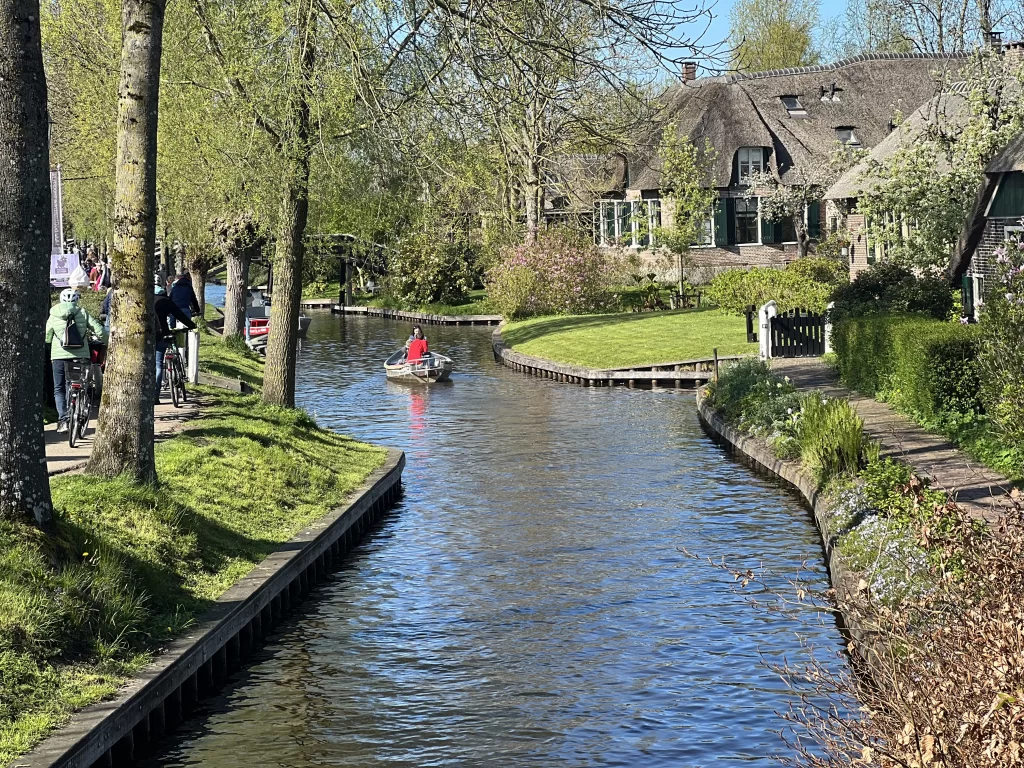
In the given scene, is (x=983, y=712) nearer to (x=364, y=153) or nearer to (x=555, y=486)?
(x=555, y=486)

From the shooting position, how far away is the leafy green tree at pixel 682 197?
192ft

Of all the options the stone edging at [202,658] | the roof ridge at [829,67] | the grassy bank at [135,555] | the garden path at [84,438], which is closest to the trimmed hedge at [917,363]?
the grassy bank at [135,555]

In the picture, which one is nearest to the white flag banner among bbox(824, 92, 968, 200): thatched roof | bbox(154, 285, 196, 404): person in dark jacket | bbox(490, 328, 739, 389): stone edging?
bbox(154, 285, 196, 404): person in dark jacket

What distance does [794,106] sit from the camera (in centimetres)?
7200

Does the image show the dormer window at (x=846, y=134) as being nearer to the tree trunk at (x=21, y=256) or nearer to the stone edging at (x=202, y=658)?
the stone edging at (x=202, y=658)

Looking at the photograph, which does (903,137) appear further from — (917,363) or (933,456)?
(933,456)

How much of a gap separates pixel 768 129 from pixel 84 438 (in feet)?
174

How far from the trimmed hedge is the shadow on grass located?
20.5 m

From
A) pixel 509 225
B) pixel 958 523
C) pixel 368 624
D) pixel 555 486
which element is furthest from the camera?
pixel 509 225

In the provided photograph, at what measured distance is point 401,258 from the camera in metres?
68.9

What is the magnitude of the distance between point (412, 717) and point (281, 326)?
524 inches

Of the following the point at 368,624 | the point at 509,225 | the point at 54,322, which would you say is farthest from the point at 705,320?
the point at 368,624

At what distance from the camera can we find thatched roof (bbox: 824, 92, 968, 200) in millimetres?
41606

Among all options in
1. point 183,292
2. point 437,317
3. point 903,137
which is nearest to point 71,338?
point 183,292
